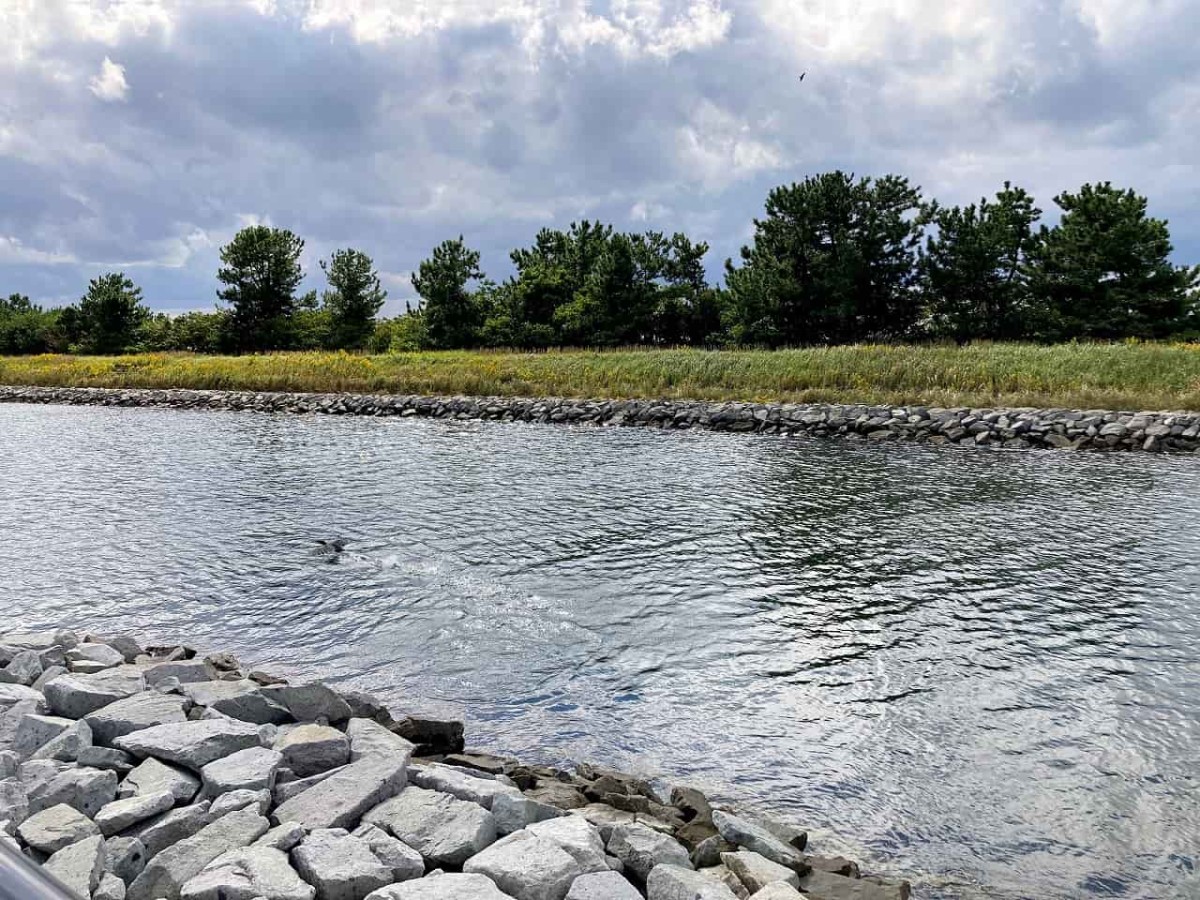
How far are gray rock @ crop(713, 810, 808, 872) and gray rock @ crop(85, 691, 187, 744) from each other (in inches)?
128

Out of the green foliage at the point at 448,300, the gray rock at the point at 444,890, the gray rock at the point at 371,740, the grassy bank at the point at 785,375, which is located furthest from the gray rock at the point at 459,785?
the green foliage at the point at 448,300

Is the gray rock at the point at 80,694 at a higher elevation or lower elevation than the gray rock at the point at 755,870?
higher

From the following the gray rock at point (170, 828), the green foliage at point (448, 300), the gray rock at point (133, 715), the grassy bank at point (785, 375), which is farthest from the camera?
the green foliage at point (448, 300)

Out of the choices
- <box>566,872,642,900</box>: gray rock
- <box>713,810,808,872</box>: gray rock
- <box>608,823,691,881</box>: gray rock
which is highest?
<box>566,872,642,900</box>: gray rock

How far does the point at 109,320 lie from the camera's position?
224ft

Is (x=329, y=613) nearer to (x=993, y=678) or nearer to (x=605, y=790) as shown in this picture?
(x=605, y=790)

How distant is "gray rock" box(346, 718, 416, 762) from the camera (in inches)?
193

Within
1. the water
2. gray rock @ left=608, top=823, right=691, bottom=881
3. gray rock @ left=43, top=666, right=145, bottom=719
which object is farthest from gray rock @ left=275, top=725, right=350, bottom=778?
gray rock @ left=608, top=823, right=691, bottom=881

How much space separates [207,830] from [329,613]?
471 cm

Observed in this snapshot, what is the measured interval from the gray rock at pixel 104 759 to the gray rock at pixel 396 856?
5.27 ft

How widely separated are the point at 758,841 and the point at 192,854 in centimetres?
261

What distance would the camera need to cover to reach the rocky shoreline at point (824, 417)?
2069 cm

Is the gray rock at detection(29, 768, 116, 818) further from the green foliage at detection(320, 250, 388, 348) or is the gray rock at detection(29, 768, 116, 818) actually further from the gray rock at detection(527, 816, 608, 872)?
the green foliage at detection(320, 250, 388, 348)

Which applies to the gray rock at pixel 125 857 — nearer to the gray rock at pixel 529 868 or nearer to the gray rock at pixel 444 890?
the gray rock at pixel 444 890
